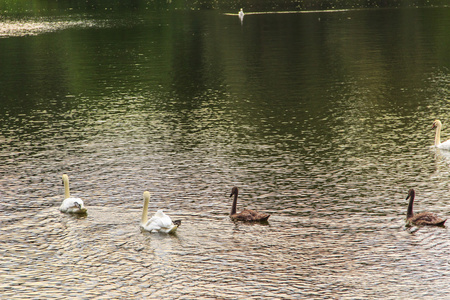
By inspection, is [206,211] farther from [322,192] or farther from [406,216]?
[406,216]

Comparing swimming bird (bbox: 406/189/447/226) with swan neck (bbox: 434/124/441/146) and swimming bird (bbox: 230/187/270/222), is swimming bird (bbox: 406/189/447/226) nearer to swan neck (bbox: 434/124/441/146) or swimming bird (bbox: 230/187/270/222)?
swimming bird (bbox: 230/187/270/222)

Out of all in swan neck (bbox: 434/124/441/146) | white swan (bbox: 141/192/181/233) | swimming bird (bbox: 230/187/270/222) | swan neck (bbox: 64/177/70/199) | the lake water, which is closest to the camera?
the lake water

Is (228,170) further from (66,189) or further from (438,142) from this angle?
(438,142)

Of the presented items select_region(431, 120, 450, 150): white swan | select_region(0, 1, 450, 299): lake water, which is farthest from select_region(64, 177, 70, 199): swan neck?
select_region(431, 120, 450, 150): white swan

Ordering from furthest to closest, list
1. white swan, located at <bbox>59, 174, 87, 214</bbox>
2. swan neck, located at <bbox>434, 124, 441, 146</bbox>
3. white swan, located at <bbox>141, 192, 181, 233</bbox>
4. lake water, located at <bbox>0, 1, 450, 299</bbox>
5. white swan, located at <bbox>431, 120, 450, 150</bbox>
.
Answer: swan neck, located at <bbox>434, 124, 441, 146</bbox>
white swan, located at <bbox>431, 120, 450, 150</bbox>
white swan, located at <bbox>59, 174, 87, 214</bbox>
white swan, located at <bbox>141, 192, 181, 233</bbox>
lake water, located at <bbox>0, 1, 450, 299</bbox>

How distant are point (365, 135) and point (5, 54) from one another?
56483 mm

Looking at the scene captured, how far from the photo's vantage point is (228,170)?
33.8 meters

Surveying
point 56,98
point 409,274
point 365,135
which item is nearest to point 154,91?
point 56,98

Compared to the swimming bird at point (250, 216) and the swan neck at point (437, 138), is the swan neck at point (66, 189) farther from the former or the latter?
the swan neck at point (437, 138)

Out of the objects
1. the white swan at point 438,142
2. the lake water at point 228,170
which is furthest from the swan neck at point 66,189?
the white swan at point 438,142

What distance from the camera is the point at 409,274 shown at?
21.5 m

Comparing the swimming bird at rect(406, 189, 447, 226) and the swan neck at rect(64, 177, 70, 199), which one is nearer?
the swimming bird at rect(406, 189, 447, 226)

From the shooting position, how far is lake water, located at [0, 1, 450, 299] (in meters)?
22.1

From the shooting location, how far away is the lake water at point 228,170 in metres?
22.1
